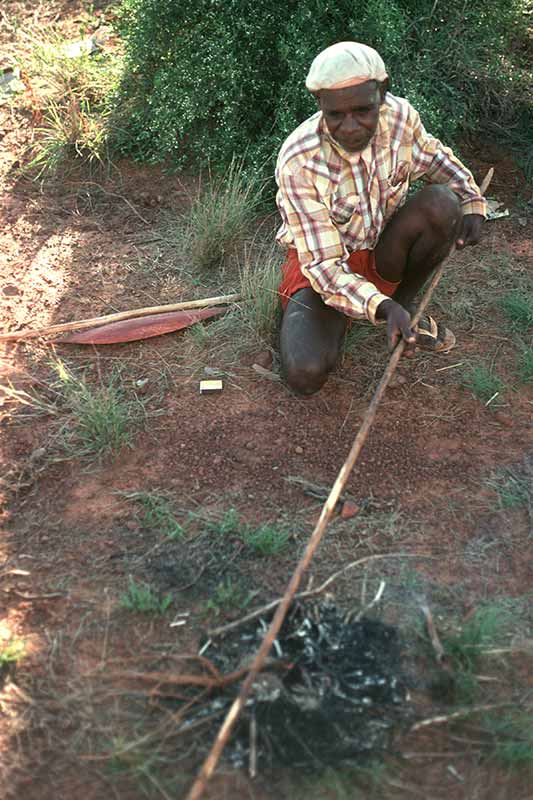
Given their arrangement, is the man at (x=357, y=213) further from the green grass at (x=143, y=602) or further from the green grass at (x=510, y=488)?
the green grass at (x=143, y=602)

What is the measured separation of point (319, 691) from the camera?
236 centimetres

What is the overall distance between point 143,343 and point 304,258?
0.93 meters

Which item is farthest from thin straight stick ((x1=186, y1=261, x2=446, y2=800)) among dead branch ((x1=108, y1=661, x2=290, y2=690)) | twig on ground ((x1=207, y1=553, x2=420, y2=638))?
twig on ground ((x1=207, y1=553, x2=420, y2=638))

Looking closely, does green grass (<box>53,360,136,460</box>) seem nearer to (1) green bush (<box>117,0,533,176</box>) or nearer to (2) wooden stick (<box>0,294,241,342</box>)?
(2) wooden stick (<box>0,294,241,342</box>)

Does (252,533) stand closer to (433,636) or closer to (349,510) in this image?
(349,510)

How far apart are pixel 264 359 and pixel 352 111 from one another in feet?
3.61

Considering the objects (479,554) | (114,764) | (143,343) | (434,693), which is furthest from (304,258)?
(114,764)

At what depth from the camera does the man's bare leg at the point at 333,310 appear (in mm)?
3275

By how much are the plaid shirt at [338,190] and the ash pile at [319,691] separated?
1077 mm

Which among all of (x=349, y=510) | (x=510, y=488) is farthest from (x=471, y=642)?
(x=510, y=488)

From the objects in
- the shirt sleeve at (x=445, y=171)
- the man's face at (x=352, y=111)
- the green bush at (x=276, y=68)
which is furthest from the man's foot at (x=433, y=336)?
the green bush at (x=276, y=68)

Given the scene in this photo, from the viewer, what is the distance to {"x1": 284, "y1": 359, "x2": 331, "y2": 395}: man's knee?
10.7 ft

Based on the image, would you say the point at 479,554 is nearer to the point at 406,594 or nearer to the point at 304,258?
the point at 406,594

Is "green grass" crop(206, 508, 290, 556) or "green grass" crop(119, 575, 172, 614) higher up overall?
"green grass" crop(206, 508, 290, 556)
